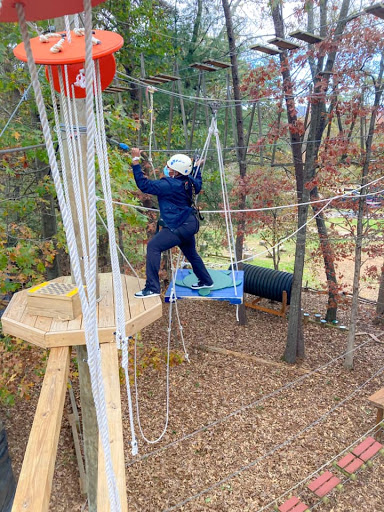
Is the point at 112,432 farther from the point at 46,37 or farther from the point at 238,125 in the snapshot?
the point at 238,125

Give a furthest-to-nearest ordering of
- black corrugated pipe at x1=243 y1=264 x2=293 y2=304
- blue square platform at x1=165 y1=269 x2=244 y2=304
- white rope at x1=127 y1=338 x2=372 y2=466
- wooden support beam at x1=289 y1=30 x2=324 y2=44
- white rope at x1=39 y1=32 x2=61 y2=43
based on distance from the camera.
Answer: black corrugated pipe at x1=243 y1=264 x2=293 y2=304 < white rope at x1=127 y1=338 x2=372 y2=466 < wooden support beam at x1=289 y1=30 x2=324 y2=44 < blue square platform at x1=165 y1=269 x2=244 y2=304 < white rope at x1=39 y1=32 x2=61 y2=43

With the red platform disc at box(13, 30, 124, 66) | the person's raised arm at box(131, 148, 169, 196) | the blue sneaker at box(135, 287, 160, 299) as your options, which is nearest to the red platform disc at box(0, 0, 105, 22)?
the red platform disc at box(13, 30, 124, 66)

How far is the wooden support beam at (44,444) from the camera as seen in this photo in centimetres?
166

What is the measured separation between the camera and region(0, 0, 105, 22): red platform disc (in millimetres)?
821

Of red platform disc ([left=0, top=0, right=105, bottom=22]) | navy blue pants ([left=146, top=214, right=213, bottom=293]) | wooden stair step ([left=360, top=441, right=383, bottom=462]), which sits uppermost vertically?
red platform disc ([left=0, top=0, right=105, bottom=22])

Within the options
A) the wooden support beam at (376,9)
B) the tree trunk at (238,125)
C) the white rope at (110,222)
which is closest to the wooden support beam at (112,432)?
the white rope at (110,222)

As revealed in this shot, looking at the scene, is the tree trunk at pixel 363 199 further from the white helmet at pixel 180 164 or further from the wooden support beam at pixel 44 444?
the wooden support beam at pixel 44 444

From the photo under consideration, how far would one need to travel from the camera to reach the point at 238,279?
4.55m

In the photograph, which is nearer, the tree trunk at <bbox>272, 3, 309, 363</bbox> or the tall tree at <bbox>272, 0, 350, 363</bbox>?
the tall tree at <bbox>272, 0, 350, 363</bbox>

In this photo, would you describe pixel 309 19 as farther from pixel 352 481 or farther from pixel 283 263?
pixel 283 263

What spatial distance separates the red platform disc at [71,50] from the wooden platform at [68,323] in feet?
5.15

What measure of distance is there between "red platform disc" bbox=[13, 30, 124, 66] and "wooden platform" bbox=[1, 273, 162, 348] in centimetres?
157

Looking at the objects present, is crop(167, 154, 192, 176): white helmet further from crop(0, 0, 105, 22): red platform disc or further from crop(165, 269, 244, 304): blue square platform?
crop(0, 0, 105, 22): red platform disc

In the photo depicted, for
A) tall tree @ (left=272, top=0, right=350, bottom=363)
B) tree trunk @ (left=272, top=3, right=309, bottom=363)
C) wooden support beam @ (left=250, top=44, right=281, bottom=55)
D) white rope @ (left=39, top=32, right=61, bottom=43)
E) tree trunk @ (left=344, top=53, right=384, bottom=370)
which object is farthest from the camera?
tree trunk @ (left=272, top=3, right=309, bottom=363)
